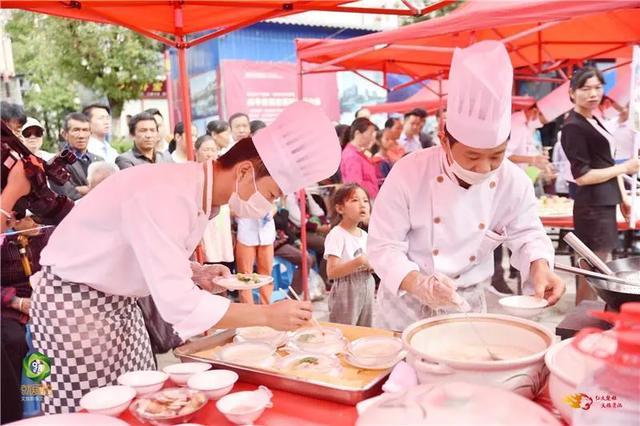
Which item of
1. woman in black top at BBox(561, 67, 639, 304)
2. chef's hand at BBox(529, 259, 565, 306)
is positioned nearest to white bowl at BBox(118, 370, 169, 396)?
chef's hand at BBox(529, 259, 565, 306)

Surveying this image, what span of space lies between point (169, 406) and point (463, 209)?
3.82 feet

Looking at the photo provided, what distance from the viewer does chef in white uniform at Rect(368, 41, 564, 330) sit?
1758 millimetres

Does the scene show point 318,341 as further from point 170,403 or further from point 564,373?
point 564,373

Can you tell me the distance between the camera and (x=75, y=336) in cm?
177

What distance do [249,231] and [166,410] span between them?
3425 millimetres

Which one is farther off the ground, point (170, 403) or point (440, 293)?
point (440, 293)

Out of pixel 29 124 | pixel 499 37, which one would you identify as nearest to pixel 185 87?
pixel 29 124

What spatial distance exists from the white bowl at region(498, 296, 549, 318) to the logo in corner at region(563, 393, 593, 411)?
47 centimetres

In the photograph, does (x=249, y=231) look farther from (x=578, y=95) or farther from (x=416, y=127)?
(x=416, y=127)

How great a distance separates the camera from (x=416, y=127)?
26.1 feet

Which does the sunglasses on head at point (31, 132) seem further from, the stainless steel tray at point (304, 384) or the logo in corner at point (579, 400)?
the logo in corner at point (579, 400)

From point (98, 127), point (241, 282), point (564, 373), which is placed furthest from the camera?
point (98, 127)

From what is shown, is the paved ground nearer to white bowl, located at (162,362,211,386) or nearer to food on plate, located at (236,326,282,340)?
food on plate, located at (236,326,282,340)

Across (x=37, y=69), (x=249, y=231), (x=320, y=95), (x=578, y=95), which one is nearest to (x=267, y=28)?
(x=320, y=95)
